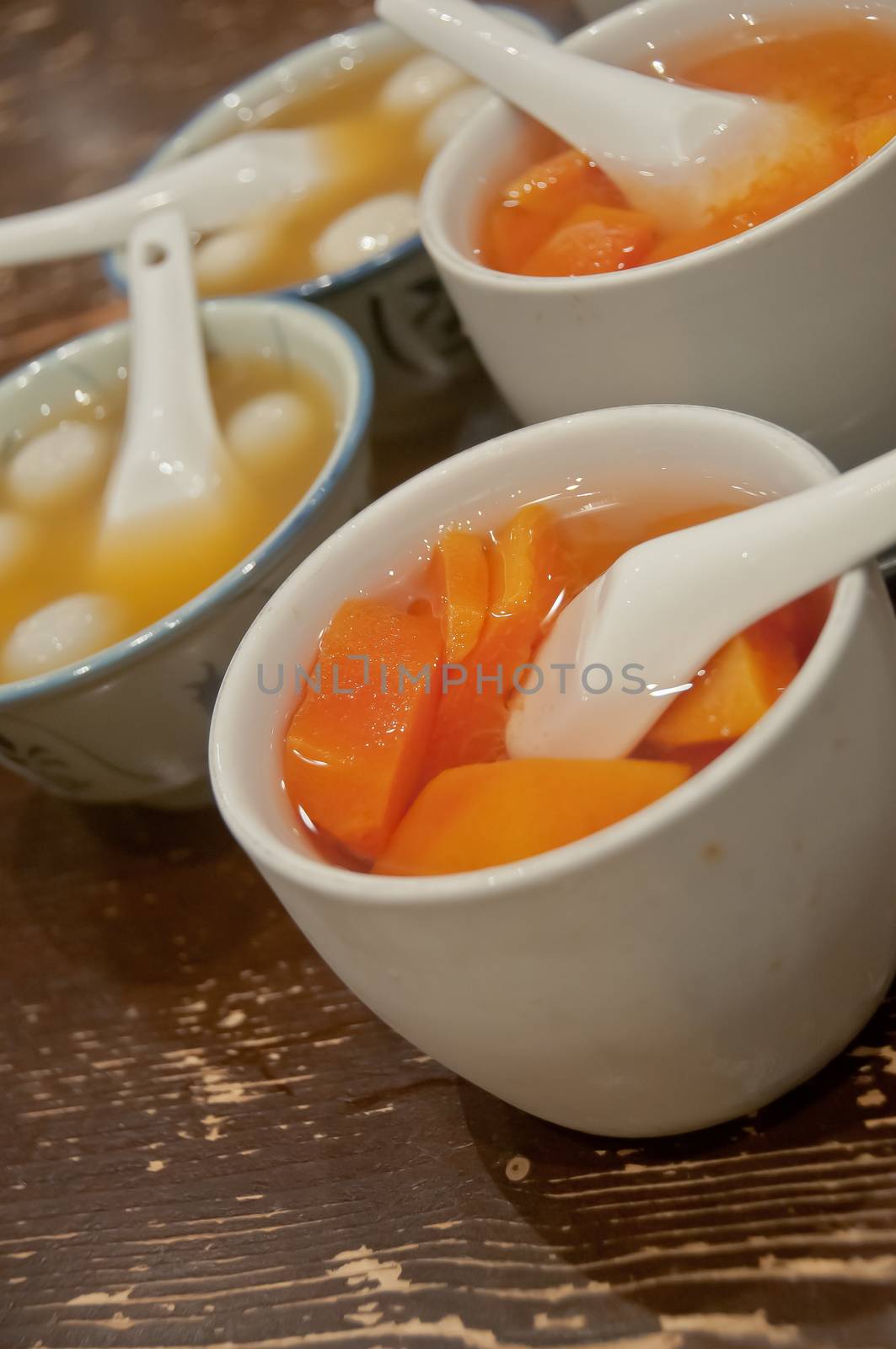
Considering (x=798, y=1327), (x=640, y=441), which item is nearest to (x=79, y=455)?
(x=640, y=441)

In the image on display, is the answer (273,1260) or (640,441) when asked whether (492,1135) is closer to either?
(273,1260)

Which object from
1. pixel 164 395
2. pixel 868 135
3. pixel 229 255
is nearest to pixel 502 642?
pixel 868 135

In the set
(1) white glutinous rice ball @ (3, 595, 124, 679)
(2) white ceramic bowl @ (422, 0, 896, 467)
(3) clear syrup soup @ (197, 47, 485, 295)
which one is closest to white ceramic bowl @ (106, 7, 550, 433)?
(3) clear syrup soup @ (197, 47, 485, 295)

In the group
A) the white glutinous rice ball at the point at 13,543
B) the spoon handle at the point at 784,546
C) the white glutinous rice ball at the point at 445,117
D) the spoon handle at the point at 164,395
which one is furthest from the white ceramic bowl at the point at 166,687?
the white glutinous rice ball at the point at 445,117

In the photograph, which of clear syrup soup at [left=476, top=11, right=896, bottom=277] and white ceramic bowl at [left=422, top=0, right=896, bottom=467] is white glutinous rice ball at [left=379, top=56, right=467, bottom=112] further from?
white ceramic bowl at [left=422, top=0, right=896, bottom=467]

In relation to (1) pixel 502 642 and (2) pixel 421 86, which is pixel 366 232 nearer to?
(2) pixel 421 86

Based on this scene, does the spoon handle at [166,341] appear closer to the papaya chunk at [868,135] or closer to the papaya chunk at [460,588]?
the papaya chunk at [460,588]
